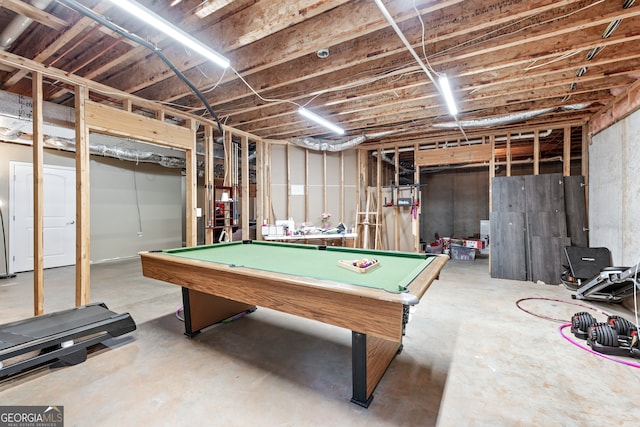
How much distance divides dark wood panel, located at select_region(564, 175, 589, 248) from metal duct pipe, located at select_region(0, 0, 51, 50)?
7655 mm

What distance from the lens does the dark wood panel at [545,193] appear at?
4.99m

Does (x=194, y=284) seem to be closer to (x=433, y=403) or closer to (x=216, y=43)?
(x=433, y=403)

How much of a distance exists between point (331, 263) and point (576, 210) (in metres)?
5.21

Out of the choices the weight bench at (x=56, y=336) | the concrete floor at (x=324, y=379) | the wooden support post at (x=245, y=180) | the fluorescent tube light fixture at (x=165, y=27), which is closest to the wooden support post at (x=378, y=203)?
the wooden support post at (x=245, y=180)

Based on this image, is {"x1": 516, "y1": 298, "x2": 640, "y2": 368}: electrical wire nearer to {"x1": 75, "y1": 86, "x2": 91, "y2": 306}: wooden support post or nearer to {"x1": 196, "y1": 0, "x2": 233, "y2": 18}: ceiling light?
{"x1": 196, "y1": 0, "x2": 233, "y2": 18}: ceiling light

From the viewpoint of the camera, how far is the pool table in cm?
150

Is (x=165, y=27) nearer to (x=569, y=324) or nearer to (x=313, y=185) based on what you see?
(x=313, y=185)

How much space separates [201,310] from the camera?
9.75 feet

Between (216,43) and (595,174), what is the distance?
613 cm

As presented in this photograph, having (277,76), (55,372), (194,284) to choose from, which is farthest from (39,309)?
(277,76)

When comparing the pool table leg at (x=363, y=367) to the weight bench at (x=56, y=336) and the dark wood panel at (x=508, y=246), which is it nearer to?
the weight bench at (x=56, y=336)

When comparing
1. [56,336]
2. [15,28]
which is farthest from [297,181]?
[56,336]

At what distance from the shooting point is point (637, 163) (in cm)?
348

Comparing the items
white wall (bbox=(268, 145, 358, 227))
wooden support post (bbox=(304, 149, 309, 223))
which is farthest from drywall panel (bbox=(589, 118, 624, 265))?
wooden support post (bbox=(304, 149, 309, 223))
